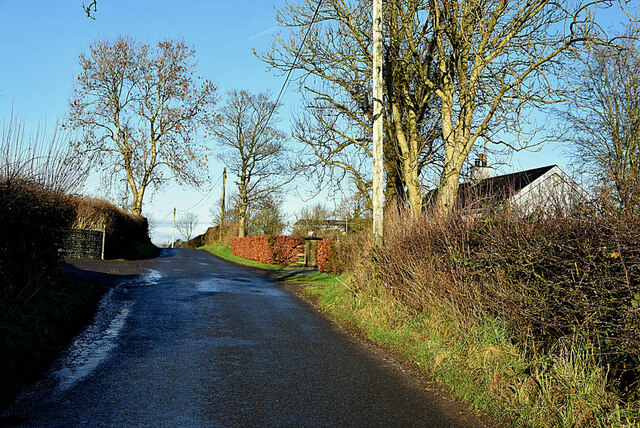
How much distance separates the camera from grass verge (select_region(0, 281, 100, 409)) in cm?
536

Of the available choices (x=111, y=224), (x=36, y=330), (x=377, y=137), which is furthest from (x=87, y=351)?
(x=111, y=224)

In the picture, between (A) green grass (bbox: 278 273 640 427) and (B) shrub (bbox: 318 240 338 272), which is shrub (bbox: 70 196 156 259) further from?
(A) green grass (bbox: 278 273 640 427)

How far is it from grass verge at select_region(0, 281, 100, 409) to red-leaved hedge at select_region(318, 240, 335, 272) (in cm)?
968

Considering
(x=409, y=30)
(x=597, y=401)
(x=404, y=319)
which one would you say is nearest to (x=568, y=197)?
(x=597, y=401)

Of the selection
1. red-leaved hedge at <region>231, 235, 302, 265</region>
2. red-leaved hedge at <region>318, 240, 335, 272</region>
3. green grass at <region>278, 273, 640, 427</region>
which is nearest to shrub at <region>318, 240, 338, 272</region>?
red-leaved hedge at <region>318, 240, 335, 272</region>

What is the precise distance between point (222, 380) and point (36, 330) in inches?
122

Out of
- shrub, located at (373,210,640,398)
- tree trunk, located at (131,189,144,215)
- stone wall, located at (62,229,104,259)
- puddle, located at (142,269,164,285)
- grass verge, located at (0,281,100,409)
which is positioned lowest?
grass verge, located at (0,281,100,409)

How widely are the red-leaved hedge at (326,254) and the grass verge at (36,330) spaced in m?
9.68

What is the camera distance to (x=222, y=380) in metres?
5.77

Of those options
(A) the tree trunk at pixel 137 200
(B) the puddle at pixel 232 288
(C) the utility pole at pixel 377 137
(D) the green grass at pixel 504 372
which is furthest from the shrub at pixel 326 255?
(A) the tree trunk at pixel 137 200

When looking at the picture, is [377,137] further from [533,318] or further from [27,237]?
[27,237]

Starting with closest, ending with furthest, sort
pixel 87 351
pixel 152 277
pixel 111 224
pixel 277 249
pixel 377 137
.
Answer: pixel 87 351 < pixel 377 137 < pixel 152 277 < pixel 111 224 < pixel 277 249

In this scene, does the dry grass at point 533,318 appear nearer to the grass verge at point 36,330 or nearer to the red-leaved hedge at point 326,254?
the grass verge at point 36,330

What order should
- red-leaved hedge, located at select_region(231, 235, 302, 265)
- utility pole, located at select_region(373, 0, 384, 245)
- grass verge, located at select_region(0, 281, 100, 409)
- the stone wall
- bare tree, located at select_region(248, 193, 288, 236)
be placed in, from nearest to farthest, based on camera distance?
grass verge, located at select_region(0, 281, 100, 409) → utility pole, located at select_region(373, 0, 384, 245) → the stone wall → red-leaved hedge, located at select_region(231, 235, 302, 265) → bare tree, located at select_region(248, 193, 288, 236)
